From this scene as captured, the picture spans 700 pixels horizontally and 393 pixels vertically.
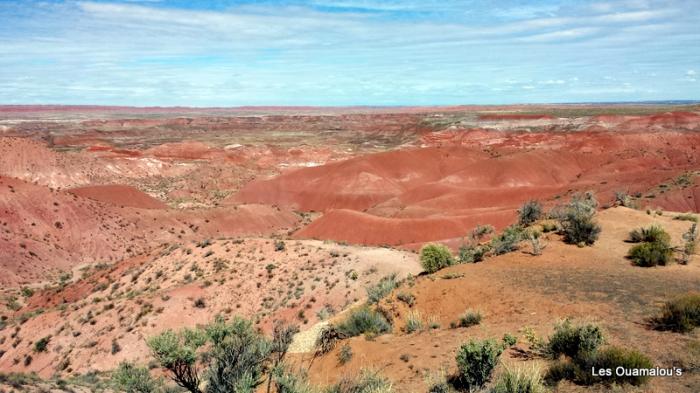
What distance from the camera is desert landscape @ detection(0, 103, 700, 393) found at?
775 centimetres

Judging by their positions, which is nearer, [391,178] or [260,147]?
[391,178]

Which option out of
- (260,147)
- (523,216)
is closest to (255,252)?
(523,216)

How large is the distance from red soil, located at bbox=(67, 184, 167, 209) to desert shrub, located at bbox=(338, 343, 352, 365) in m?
44.0

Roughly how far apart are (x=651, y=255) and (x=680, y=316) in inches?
204

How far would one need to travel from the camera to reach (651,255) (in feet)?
42.8

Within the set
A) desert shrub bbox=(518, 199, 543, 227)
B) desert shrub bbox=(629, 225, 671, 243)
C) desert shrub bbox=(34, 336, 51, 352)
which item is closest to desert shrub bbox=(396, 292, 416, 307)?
desert shrub bbox=(629, 225, 671, 243)

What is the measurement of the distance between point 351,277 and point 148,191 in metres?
49.3

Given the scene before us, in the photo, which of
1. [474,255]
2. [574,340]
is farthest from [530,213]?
[574,340]

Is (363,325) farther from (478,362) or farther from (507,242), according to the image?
(507,242)

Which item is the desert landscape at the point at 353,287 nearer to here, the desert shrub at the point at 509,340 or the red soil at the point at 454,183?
the desert shrub at the point at 509,340

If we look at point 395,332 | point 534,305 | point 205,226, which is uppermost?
→ point 534,305

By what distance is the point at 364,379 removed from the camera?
7324mm

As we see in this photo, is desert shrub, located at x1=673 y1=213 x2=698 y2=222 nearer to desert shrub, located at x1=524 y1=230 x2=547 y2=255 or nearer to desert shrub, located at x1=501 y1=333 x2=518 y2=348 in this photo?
desert shrub, located at x1=524 y1=230 x2=547 y2=255

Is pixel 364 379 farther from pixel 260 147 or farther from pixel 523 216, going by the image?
pixel 260 147
